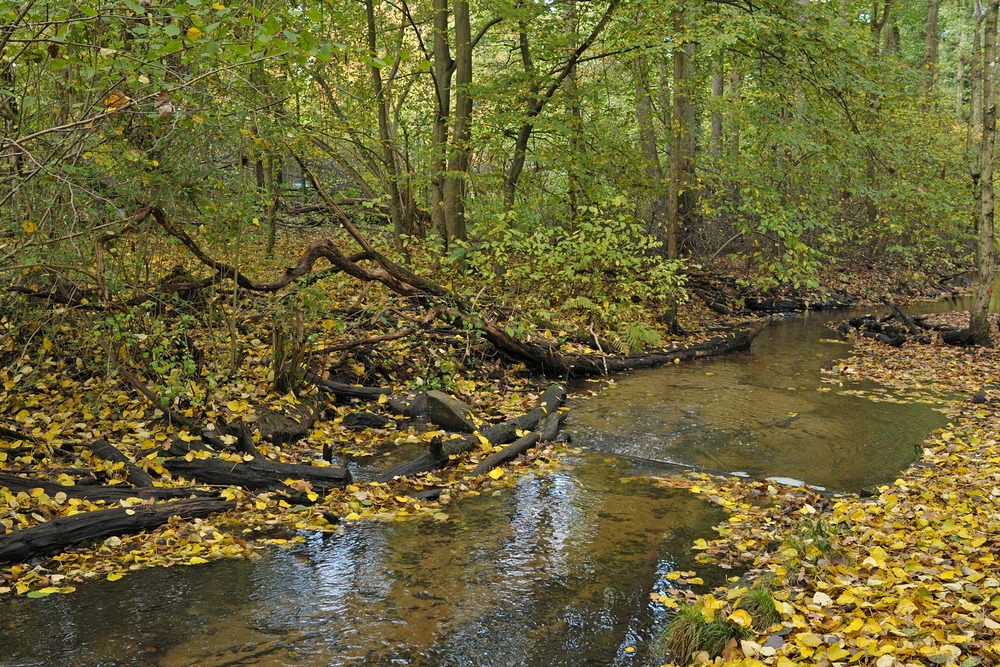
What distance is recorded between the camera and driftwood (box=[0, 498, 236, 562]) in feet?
18.8

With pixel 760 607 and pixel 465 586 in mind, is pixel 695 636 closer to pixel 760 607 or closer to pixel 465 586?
pixel 760 607

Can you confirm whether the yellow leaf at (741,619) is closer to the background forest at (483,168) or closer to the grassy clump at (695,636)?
the grassy clump at (695,636)

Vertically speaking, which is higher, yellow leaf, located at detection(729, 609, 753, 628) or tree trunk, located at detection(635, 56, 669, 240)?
tree trunk, located at detection(635, 56, 669, 240)

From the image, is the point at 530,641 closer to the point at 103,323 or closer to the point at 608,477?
the point at 608,477

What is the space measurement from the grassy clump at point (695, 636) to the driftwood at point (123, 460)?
15.7ft

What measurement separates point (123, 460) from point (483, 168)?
13228 millimetres

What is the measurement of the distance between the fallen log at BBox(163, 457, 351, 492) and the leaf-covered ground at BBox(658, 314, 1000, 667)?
3418 millimetres

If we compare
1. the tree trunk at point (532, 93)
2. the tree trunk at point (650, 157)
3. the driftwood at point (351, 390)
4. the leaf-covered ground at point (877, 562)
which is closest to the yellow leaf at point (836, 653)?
the leaf-covered ground at point (877, 562)

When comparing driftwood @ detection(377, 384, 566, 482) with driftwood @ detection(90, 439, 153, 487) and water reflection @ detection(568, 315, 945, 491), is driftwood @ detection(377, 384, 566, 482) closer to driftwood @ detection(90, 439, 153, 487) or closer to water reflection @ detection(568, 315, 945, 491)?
water reflection @ detection(568, 315, 945, 491)

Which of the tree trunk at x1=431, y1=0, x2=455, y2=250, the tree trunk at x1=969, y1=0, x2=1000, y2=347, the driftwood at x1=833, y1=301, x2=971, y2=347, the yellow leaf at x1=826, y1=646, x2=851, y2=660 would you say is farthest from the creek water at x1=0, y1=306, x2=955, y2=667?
the tree trunk at x1=431, y1=0, x2=455, y2=250

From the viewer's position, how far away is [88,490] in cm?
662

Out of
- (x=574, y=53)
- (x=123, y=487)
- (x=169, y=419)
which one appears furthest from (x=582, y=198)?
(x=123, y=487)

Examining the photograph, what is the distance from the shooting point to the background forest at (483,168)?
322 inches

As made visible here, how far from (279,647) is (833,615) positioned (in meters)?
3.24
